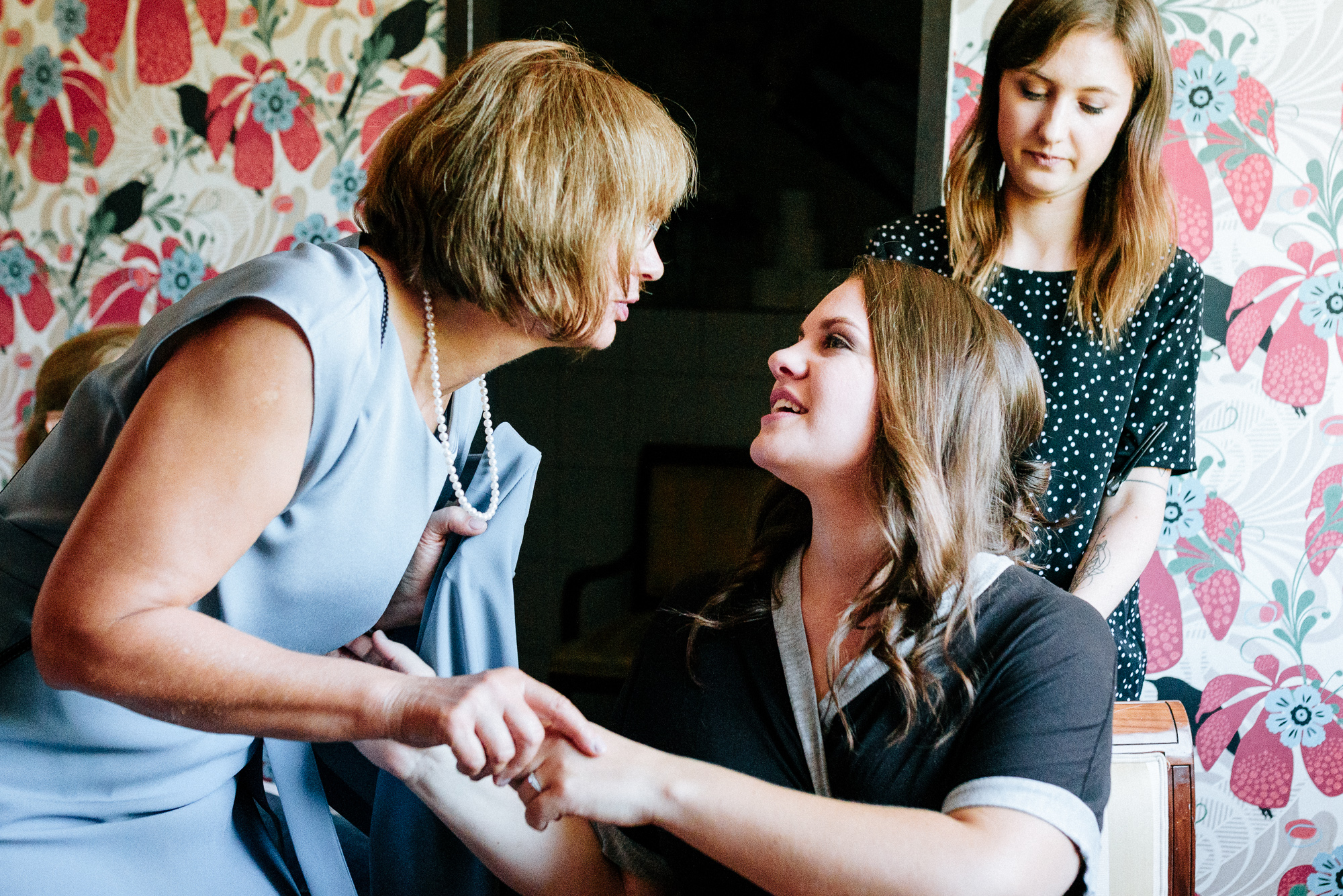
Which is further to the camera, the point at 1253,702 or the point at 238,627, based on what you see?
the point at 1253,702

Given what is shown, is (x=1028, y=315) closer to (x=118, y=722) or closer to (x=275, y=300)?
(x=275, y=300)

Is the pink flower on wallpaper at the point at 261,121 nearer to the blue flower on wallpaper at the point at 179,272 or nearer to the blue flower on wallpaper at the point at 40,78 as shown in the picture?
the blue flower on wallpaper at the point at 179,272

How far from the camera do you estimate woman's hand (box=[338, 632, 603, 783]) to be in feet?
2.64

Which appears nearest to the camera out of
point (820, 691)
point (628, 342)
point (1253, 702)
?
point (820, 691)

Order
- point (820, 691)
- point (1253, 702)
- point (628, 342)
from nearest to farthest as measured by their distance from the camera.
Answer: point (820, 691) → point (1253, 702) → point (628, 342)

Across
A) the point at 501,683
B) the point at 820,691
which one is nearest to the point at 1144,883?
the point at 820,691

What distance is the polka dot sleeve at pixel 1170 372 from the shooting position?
159 centimetres

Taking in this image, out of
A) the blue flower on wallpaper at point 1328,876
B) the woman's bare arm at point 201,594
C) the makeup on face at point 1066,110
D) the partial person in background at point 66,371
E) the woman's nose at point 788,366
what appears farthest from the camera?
the blue flower on wallpaper at point 1328,876

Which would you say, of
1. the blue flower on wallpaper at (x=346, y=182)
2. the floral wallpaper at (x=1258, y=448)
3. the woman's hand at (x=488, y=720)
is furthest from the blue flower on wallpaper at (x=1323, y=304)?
the blue flower on wallpaper at (x=346, y=182)

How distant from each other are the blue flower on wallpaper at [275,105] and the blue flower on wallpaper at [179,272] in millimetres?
354

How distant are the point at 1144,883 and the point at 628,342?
1421 millimetres

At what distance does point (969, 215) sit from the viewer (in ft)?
5.32

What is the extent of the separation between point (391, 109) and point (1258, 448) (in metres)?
1.92

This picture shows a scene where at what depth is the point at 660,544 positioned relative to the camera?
225 cm
